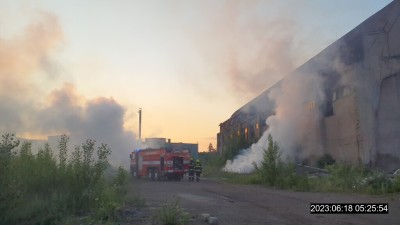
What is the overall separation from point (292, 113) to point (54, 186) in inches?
1007

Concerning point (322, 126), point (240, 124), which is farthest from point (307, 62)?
point (240, 124)

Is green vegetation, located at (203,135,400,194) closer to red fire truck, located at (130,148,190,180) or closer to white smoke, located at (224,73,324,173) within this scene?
red fire truck, located at (130,148,190,180)

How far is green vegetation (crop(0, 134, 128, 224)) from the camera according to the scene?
849 cm

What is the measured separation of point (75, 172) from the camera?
10.1 m

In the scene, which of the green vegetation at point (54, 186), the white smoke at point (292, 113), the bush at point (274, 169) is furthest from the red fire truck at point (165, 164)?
the green vegetation at point (54, 186)

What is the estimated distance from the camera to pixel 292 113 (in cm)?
3331

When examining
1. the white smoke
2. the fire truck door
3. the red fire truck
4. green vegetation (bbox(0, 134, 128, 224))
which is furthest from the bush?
the fire truck door

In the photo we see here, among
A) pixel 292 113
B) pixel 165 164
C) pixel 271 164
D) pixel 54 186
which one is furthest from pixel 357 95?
pixel 54 186

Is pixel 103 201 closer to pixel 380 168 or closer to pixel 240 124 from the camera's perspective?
pixel 380 168

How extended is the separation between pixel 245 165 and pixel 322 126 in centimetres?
905

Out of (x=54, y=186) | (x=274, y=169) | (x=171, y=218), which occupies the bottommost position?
(x=171, y=218)

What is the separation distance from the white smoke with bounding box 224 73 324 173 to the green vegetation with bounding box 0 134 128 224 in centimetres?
2164

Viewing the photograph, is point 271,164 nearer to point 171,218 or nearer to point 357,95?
point 357,95

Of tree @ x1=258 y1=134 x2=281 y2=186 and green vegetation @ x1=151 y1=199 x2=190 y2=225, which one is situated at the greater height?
tree @ x1=258 y1=134 x2=281 y2=186
